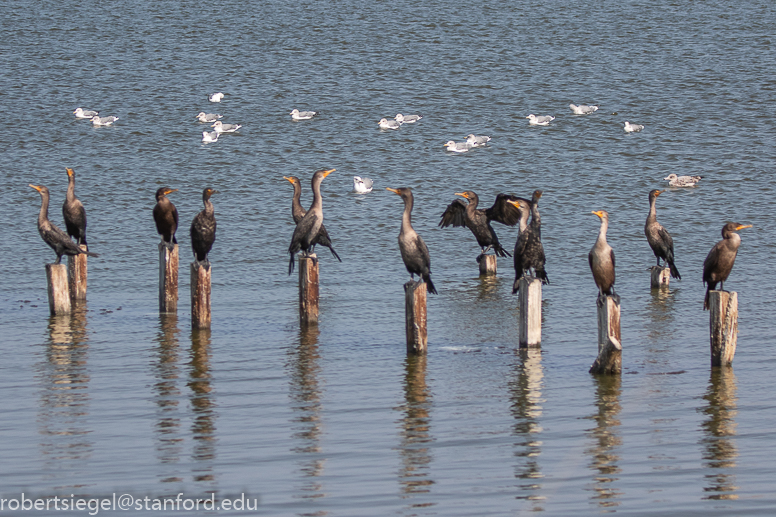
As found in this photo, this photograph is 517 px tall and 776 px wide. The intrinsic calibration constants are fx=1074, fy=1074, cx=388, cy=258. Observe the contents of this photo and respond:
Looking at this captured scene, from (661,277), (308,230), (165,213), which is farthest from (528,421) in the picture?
(661,277)

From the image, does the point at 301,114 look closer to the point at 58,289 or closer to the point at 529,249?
the point at 58,289

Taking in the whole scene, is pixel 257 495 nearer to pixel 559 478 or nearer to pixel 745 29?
pixel 559 478

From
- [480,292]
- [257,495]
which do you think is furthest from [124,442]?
[480,292]

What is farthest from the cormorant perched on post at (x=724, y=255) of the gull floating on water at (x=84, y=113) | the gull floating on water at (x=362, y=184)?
the gull floating on water at (x=84, y=113)

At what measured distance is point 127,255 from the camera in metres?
18.1

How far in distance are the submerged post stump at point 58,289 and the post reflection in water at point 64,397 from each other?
0.33ft

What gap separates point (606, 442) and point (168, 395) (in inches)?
153

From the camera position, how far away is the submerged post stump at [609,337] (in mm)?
9781

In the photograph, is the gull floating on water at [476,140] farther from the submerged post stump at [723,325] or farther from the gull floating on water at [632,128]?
the submerged post stump at [723,325]

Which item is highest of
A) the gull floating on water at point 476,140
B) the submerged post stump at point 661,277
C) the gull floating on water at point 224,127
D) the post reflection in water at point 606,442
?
the gull floating on water at point 224,127

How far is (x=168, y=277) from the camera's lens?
43.2 ft

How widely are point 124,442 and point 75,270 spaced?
6.55 m

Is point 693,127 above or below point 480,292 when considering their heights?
above

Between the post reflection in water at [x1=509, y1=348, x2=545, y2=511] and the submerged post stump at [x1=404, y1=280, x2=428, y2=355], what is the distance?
1014mm
